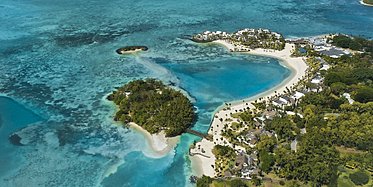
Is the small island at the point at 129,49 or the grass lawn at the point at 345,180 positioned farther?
the small island at the point at 129,49

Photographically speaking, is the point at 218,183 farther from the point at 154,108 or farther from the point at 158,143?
the point at 154,108

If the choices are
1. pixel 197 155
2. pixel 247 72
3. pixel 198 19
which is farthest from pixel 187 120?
pixel 198 19

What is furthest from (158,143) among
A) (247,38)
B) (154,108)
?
(247,38)

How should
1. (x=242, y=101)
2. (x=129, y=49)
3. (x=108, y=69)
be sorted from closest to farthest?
(x=242, y=101) → (x=108, y=69) → (x=129, y=49)

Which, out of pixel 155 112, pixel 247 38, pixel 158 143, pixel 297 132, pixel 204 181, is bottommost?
pixel 158 143

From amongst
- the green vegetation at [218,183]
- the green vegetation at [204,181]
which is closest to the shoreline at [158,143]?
the green vegetation at [204,181]

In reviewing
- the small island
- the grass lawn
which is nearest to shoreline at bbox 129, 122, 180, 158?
the grass lawn

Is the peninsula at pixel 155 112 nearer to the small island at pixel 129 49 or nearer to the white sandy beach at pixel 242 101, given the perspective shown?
the white sandy beach at pixel 242 101
